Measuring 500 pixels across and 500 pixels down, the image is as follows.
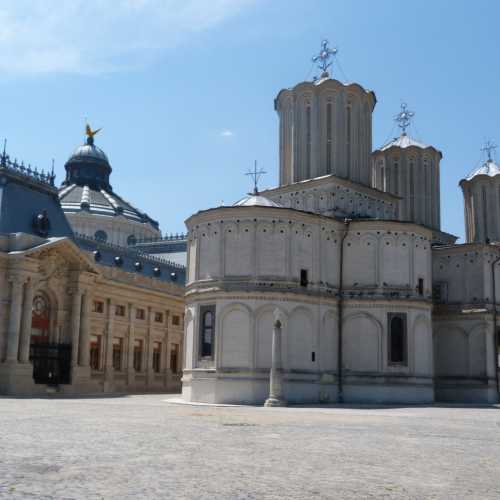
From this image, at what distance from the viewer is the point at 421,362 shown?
48.4 meters

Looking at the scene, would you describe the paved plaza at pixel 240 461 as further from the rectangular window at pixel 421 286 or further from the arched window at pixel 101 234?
the arched window at pixel 101 234

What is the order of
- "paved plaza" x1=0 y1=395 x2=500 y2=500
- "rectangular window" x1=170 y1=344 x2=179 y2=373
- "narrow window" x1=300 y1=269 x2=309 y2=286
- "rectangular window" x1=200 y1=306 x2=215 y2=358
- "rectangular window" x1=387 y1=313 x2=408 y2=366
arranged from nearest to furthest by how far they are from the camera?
"paved plaza" x1=0 y1=395 x2=500 y2=500, "rectangular window" x1=200 y1=306 x2=215 y2=358, "narrow window" x1=300 y1=269 x2=309 y2=286, "rectangular window" x1=387 y1=313 x2=408 y2=366, "rectangular window" x1=170 y1=344 x2=179 y2=373

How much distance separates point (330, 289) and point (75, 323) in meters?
22.0

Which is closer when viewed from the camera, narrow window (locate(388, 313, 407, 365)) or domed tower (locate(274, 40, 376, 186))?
narrow window (locate(388, 313, 407, 365))

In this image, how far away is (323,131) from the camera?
5512 cm

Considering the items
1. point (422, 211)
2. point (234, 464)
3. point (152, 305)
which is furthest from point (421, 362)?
point (234, 464)

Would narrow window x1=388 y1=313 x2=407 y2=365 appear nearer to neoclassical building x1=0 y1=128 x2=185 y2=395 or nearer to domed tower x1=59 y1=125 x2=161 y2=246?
neoclassical building x1=0 y1=128 x2=185 y2=395

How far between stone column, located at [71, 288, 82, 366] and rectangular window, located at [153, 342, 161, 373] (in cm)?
1421

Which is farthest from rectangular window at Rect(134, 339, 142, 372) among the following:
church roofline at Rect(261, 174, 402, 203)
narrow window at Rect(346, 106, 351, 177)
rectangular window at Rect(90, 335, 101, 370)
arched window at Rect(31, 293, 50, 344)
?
narrow window at Rect(346, 106, 351, 177)

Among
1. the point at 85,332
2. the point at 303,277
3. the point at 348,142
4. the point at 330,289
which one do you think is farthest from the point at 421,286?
the point at 85,332

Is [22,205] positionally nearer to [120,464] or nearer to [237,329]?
[237,329]

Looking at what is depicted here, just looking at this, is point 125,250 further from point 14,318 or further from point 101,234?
point 101,234

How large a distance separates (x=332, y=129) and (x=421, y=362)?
18703 millimetres

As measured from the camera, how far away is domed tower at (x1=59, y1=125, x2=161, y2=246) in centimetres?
9444
